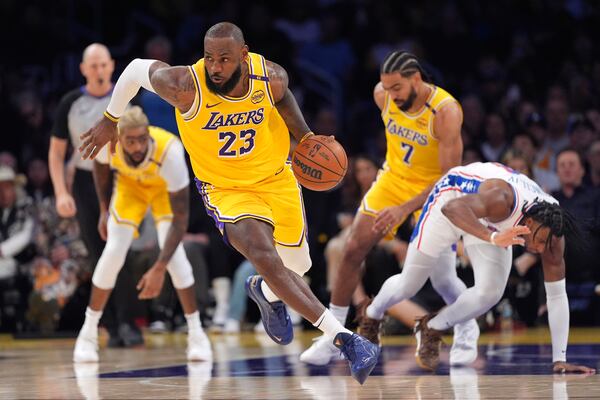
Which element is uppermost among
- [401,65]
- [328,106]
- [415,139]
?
[328,106]

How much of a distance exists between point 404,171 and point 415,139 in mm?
226

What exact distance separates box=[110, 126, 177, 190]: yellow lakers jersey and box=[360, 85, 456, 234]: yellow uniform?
140cm

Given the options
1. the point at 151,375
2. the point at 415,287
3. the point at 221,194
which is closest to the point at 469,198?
the point at 415,287

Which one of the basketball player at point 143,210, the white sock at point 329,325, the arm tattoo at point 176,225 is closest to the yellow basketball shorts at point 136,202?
the basketball player at point 143,210

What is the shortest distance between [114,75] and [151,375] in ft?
21.9

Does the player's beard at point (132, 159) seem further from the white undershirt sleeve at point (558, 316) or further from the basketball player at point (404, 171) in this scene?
the white undershirt sleeve at point (558, 316)

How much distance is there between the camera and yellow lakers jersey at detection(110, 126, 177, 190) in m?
7.55

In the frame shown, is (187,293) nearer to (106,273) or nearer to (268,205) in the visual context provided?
(106,273)

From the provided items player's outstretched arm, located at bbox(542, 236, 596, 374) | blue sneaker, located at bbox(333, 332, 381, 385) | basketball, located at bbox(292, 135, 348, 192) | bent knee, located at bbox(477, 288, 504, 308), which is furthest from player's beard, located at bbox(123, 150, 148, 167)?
player's outstretched arm, located at bbox(542, 236, 596, 374)

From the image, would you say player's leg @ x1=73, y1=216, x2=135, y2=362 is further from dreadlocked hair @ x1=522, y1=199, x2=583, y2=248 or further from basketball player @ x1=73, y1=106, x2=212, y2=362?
dreadlocked hair @ x1=522, y1=199, x2=583, y2=248

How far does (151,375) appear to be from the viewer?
250 inches

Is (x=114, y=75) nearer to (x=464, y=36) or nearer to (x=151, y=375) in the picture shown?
(x=464, y=36)

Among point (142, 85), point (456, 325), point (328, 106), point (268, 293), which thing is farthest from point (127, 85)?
point (328, 106)

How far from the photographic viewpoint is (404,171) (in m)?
7.16
